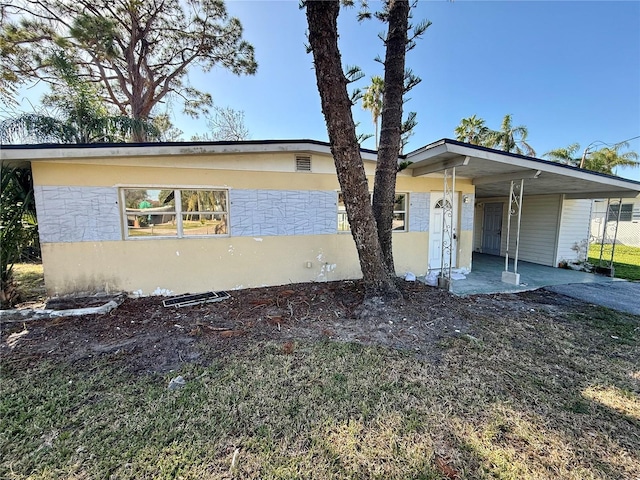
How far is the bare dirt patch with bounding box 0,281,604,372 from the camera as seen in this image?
342 centimetres

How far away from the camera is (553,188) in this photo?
26.3 feet

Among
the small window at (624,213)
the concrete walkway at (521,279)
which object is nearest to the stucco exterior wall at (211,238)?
the concrete walkway at (521,279)

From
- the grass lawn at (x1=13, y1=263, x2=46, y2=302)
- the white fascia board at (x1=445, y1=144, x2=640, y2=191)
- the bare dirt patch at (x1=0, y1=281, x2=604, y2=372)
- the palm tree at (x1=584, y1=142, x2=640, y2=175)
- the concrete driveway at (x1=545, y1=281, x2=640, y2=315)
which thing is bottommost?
the concrete driveway at (x1=545, y1=281, x2=640, y2=315)

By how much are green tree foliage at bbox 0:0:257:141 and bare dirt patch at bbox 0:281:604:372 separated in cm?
716

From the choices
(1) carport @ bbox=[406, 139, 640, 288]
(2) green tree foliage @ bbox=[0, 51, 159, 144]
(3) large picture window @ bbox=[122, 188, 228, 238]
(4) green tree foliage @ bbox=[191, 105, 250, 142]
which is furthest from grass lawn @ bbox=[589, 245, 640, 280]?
(4) green tree foliage @ bbox=[191, 105, 250, 142]

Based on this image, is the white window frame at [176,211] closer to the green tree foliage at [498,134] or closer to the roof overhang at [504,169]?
the roof overhang at [504,169]

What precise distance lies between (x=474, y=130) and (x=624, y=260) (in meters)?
12.2

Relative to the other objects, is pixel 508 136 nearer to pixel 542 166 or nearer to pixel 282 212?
pixel 542 166

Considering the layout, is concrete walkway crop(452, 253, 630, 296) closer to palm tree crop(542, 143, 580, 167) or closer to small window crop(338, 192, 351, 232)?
small window crop(338, 192, 351, 232)

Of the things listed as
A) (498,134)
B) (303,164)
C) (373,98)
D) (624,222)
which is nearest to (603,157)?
(624,222)

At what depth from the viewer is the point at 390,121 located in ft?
15.8

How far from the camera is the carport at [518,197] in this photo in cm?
555

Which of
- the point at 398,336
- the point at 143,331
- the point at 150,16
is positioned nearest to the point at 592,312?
the point at 398,336

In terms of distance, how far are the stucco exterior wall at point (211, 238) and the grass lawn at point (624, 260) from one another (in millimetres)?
6738
